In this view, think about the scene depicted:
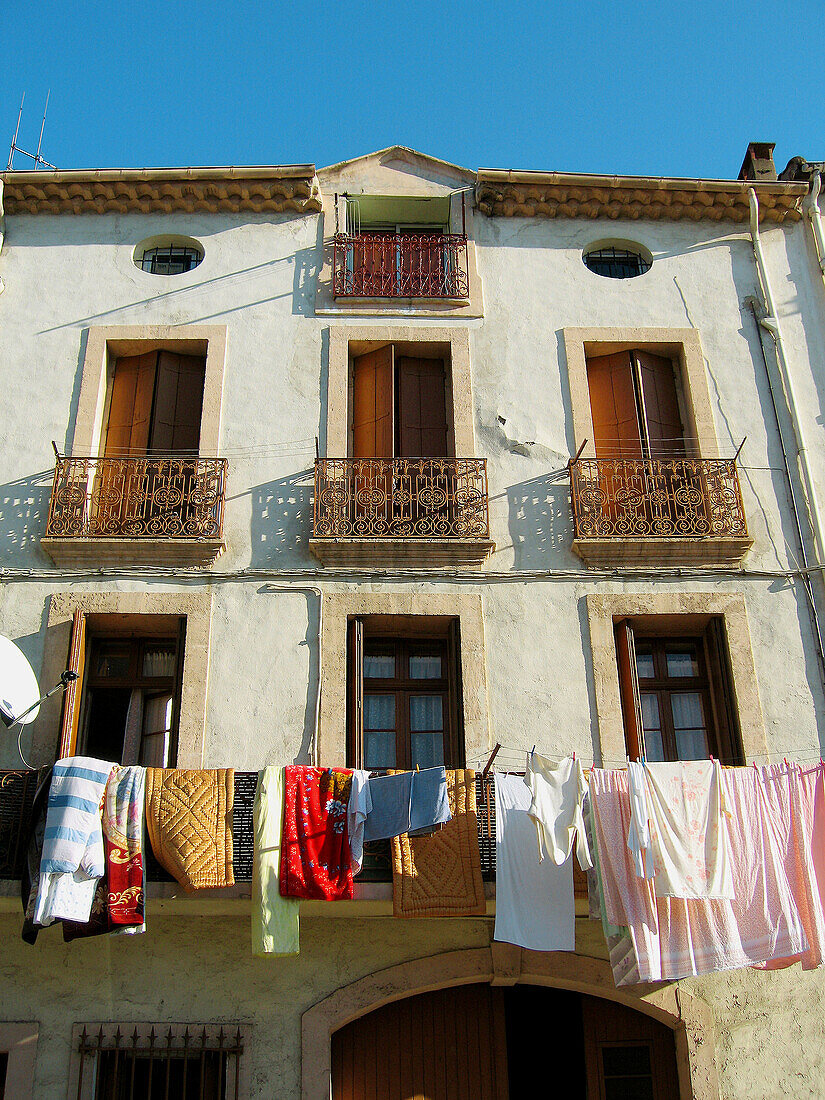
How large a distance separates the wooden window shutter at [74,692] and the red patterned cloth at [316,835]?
232cm

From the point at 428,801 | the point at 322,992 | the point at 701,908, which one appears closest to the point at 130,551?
the point at 428,801

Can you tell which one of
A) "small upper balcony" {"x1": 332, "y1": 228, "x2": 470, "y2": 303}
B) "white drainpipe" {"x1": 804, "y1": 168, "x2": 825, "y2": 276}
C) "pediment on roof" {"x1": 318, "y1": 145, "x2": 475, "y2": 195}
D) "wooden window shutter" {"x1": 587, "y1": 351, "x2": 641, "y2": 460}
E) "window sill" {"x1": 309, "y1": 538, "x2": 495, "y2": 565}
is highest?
"pediment on roof" {"x1": 318, "y1": 145, "x2": 475, "y2": 195}

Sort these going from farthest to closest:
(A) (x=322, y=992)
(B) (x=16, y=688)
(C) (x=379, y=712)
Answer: (C) (x=379, y=712) < (B) (x=16, y=688) < (A) (x=322, y=992)

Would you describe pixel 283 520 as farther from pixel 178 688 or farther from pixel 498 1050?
pixel 498 1050

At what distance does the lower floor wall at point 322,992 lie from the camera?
8.96 m

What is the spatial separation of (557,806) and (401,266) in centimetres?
688

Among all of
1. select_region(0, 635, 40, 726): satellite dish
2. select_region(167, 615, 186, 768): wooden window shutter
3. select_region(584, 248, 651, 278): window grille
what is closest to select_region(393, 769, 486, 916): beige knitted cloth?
select_region(167, 615, 186, 768): wooden window shutter

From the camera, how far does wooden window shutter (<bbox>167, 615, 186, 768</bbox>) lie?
10094mm

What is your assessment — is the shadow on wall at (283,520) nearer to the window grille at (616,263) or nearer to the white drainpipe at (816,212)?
the window grille at (616,263)

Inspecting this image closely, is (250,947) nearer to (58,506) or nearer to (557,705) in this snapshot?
(557,705)

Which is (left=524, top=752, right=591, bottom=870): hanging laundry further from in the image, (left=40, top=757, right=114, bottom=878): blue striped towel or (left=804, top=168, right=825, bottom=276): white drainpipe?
(left=804, top=168, right=825, bottom=276): white drainpipe

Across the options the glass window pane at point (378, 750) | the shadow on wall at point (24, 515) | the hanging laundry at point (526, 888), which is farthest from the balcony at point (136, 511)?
the hanging laundry at point (526, 888)

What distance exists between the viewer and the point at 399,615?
34.8 feet

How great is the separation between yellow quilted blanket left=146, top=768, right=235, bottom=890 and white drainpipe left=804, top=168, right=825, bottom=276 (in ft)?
30.2
